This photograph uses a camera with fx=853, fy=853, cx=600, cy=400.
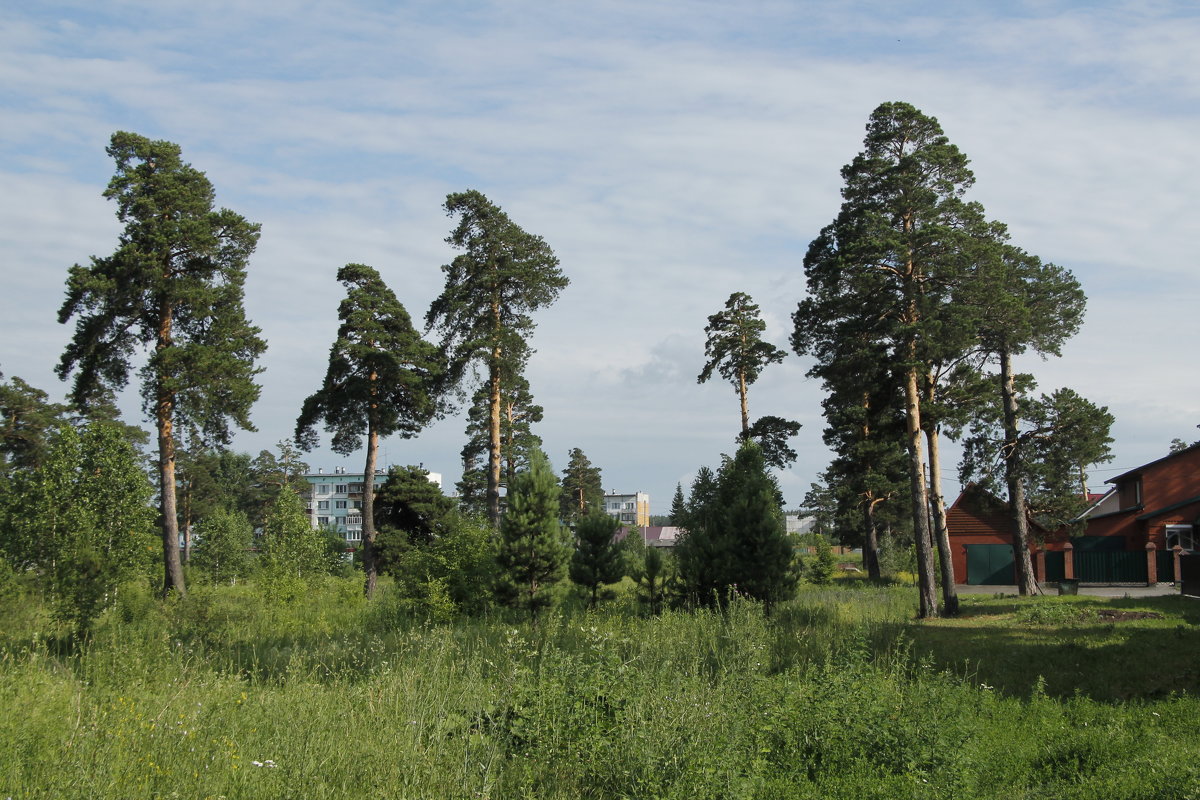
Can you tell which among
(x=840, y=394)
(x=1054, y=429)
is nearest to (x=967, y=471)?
(x=1054, y=429)

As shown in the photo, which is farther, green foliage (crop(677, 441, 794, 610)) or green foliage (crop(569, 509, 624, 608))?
green foliage (crop(569, 509, 624, 608))

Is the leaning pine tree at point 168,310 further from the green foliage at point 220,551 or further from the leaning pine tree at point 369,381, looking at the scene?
the green foliage at point 220,551

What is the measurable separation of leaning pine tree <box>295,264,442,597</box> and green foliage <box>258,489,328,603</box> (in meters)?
1.85

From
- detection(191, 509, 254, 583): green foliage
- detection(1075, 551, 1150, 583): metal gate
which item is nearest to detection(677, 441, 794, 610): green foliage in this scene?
detection(1075, 551, 1150, 583): metal gate

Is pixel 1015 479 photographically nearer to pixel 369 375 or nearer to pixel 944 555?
pixel 944 555

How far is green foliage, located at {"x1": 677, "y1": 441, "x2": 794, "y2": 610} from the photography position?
19375 mm

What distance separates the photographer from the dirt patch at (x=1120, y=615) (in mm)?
17812

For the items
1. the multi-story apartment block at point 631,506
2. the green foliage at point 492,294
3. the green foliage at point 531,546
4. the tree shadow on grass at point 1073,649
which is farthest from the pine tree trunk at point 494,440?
the multi-story apartment block at point 631,506

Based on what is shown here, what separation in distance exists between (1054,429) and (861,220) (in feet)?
36.3

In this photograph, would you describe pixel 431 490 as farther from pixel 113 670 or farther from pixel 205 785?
pixel 205 785

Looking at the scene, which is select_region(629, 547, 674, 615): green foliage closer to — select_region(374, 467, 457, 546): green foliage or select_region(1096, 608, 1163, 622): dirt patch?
select_region(1096, 608, 1163, 622): dirt patch

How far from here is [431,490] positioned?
41.5 meters

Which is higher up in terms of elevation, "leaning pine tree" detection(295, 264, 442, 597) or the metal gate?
"leaning pine tree" detection(295, 264, 442, 597)

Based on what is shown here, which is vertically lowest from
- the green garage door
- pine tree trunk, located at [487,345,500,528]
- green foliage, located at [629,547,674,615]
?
the green garage door
